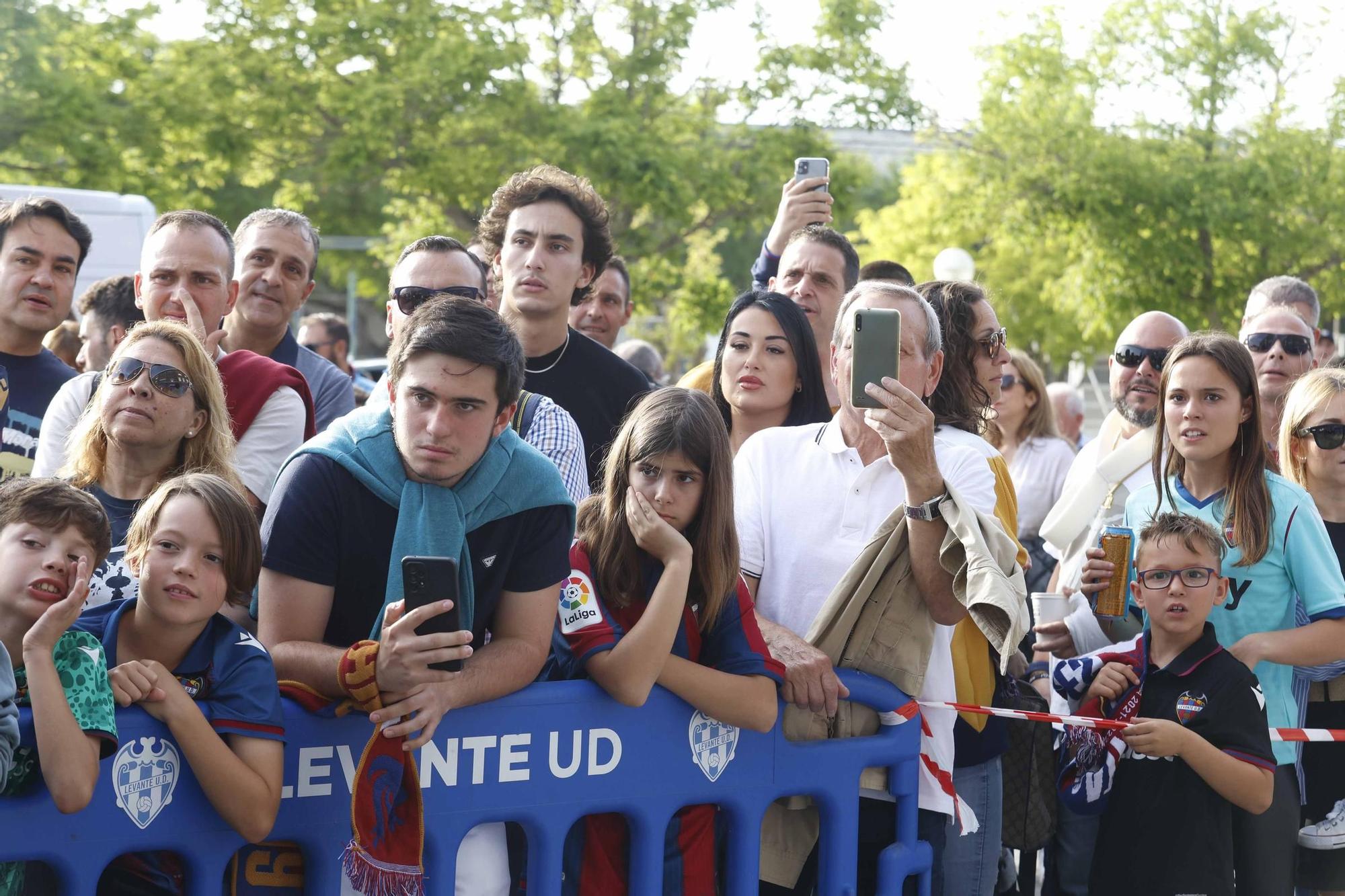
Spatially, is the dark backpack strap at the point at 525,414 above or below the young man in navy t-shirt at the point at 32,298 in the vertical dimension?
below

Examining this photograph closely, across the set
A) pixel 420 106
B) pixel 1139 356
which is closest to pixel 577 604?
pixel 1139 356

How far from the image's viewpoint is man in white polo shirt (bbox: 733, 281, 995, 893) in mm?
3480

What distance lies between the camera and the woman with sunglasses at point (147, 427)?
3498mm

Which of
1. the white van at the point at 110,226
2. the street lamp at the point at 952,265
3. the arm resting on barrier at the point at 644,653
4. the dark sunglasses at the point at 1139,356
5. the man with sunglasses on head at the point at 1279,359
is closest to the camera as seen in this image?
the arm resting on barrier at the point at 644,653

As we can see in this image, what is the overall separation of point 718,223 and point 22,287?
16.3m

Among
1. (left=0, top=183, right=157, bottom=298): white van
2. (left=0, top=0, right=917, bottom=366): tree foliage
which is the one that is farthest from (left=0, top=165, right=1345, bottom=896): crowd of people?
(left=0, top=0, right=917, bottom=366): tree foliage

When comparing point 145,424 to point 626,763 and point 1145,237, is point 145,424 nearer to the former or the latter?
point 626,763

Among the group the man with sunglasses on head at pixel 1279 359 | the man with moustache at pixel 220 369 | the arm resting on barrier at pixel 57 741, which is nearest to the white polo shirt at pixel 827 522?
the man with moustache at pixel 220 369

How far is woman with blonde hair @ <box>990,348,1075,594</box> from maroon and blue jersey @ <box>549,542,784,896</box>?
13.6 ft

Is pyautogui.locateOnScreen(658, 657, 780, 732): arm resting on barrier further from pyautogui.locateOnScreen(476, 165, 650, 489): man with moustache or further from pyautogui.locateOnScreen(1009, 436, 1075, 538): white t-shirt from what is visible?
pyautogui.locateOnScreen(1009, 436, 1075, 538): white t-shirt

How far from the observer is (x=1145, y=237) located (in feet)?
70.9

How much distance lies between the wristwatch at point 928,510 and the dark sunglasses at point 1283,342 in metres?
2.74

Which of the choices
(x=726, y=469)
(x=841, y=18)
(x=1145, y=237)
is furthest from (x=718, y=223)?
(x=726, y=469)

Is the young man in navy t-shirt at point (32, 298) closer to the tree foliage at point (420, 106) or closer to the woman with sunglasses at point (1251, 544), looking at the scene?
the woman with sunglasses at point (1251, 544)
